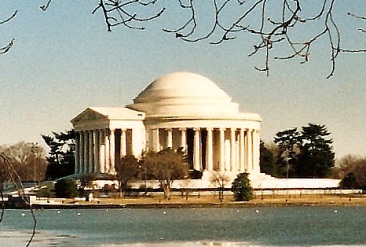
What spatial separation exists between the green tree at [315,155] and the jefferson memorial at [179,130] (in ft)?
23.8

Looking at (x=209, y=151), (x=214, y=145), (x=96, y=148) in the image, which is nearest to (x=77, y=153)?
(x=96, y=148)

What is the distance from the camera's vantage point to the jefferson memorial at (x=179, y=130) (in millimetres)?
126763

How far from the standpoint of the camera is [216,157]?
130m

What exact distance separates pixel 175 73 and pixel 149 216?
175 feet

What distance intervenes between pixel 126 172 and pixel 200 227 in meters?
41.1

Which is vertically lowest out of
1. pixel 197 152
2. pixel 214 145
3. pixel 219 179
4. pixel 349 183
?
pixel 349 183

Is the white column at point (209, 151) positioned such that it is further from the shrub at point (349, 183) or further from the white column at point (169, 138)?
the shrub at point (349, 183)

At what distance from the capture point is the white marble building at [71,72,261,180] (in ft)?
416

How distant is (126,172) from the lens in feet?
372

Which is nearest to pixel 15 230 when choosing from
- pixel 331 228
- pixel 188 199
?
pixel 331 228

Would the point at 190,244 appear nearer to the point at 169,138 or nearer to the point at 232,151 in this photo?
the point at 169,138

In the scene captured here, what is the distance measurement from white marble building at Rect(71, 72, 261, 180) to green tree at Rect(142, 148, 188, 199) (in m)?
11.0

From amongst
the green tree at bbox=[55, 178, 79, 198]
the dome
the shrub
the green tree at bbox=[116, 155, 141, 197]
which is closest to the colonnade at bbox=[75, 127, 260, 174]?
the dome

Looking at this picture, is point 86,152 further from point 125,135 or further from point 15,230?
point 15,230
